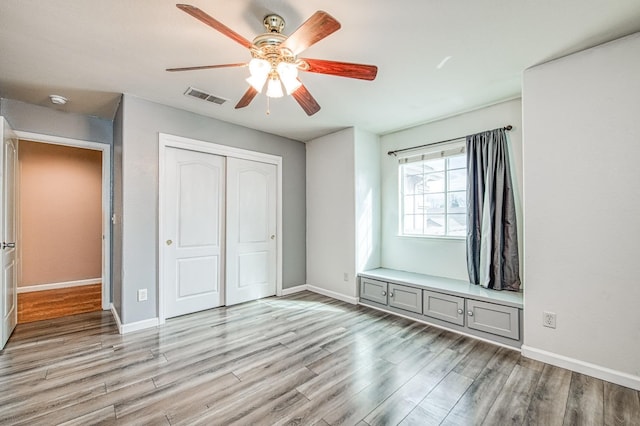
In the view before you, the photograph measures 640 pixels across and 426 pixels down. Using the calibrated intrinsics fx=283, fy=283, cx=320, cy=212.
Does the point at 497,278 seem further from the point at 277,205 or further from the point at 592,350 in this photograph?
the point at 277,205

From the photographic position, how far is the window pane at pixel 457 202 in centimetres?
360

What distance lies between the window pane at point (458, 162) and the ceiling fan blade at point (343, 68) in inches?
91.1

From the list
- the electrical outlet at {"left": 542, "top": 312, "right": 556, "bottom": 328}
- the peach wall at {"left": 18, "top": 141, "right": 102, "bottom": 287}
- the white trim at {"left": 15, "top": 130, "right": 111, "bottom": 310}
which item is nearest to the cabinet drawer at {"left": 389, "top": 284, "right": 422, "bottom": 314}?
the electrical outlet at {"left": 542, "top": 312, "right": 556, "bottom": 328}

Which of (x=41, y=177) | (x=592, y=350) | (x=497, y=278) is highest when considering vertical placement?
(x=41, y=177)


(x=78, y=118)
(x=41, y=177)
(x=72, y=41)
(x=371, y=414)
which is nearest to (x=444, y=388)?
(x=371, y=414)

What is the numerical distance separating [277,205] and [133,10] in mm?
2985

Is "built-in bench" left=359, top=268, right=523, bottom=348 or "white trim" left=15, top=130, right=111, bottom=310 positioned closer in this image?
"built-in bench" left=359, top=268, right=523, bottom=348

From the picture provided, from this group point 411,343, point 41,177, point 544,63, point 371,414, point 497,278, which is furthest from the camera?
point 41,177

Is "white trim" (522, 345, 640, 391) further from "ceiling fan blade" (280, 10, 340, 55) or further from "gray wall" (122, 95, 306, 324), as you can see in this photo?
"gray wall" (122, 95, 306, 324)

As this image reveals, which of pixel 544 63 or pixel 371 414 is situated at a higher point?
pixel 544 63

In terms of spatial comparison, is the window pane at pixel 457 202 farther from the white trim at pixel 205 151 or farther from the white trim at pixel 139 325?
the white trim at pixel 139 325

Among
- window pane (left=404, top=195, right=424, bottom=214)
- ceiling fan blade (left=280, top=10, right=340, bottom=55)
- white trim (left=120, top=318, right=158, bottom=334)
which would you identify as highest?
ceiling fan blade (left=280, top=10, right=340, bottom=55)

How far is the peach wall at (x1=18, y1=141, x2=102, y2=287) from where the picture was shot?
469cm

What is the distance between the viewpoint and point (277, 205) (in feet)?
14.7
